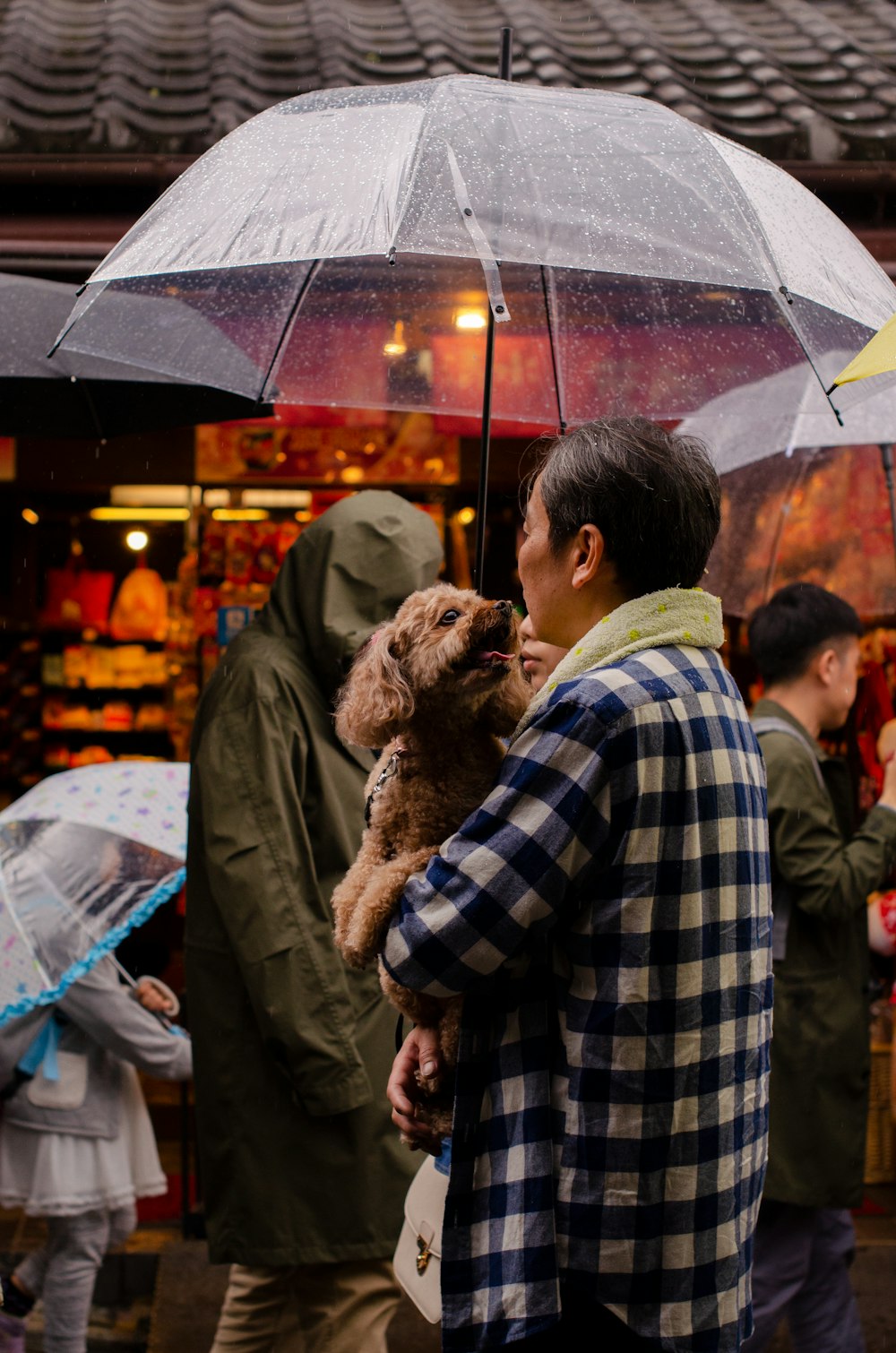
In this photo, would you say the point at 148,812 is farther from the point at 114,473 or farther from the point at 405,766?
the point at 114,473

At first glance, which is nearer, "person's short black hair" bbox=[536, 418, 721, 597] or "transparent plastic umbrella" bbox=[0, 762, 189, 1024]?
"person's short black hair" bbox=[536, 418, 721, 597]

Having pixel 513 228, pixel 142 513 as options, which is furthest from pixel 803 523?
pixel 142 513

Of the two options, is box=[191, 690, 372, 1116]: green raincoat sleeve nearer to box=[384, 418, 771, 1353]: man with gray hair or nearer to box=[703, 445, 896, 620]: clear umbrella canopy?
box=[384, 418, 771, 1353]: man with gray hair

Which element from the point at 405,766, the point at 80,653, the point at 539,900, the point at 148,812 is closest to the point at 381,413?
the point at 80,653

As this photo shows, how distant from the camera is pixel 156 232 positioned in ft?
7.68

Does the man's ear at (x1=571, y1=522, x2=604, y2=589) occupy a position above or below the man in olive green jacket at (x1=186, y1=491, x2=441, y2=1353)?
above

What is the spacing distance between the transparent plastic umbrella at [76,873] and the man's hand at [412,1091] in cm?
150

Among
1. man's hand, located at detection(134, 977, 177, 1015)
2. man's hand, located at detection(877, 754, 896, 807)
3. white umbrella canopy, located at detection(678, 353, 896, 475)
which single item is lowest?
man's hand, located at detection(134, 977, 177, 1015)

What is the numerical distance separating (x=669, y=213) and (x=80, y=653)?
5918mm

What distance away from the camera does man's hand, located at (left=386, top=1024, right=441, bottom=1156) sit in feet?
6.22

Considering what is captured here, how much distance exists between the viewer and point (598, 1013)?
1658 millimetres

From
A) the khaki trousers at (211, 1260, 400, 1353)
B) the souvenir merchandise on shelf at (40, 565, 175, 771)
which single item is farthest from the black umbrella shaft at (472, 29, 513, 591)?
the souvenir merchandise on shelf at (40, 565, 175, 771)

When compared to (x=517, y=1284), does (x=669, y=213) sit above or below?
above

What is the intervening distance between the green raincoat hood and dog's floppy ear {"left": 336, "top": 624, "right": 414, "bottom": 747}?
108cm
